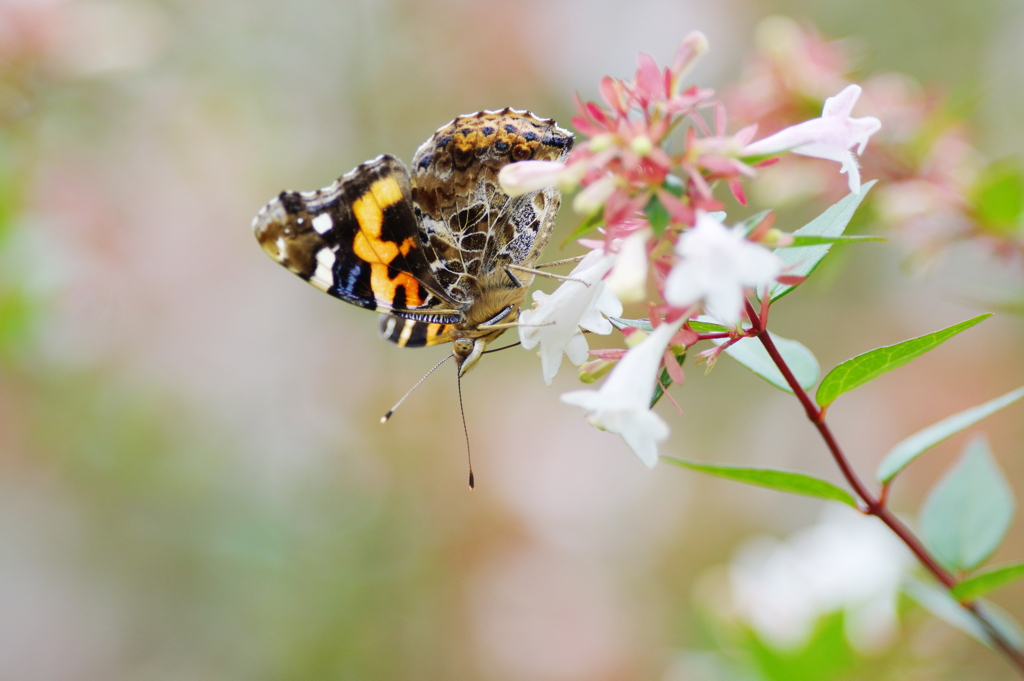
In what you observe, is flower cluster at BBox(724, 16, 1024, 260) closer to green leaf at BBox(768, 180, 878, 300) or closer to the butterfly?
the butterfly

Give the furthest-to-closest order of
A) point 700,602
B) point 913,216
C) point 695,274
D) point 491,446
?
point 491,446, point 700,602, point 913,216, point 695,274

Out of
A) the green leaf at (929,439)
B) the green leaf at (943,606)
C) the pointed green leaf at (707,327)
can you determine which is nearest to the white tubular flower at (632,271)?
the pointed green leaf at (707,327)

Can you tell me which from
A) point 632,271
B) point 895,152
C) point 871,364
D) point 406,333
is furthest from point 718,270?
point 895,152

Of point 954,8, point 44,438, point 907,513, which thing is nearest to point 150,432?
point 44,438

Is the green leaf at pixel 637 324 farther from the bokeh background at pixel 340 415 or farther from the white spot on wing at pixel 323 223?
the bokeh background at pixel 340 415

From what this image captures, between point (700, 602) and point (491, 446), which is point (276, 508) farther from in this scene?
point (700, 602)

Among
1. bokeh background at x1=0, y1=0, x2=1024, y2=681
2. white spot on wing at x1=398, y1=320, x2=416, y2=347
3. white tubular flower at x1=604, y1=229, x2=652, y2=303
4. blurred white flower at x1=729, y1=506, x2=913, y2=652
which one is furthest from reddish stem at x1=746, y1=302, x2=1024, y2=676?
bokeh background at x1=0, y1=0, x2=1024, y2=681
